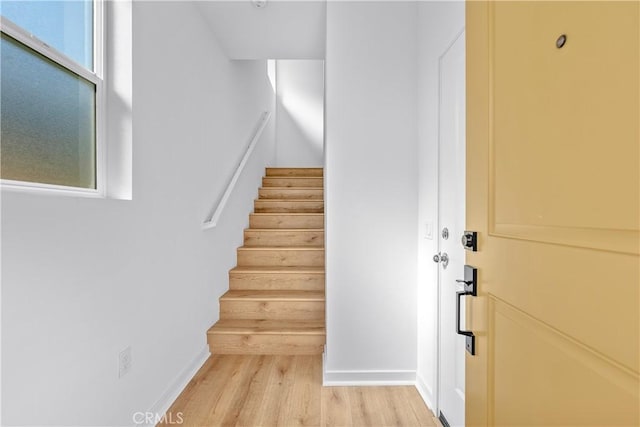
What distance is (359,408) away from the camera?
1.85 m

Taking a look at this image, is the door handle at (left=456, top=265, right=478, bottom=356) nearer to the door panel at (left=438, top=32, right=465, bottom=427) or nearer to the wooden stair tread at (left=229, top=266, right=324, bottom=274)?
the door panel at (left=438, top=32, right=465, bottom=427)

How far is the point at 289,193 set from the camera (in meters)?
4.27

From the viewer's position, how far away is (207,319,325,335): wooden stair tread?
8.20 ft

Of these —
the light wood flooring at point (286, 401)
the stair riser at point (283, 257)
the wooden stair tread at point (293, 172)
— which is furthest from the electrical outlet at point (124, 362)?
the wooden stair tread at point (293, 172)

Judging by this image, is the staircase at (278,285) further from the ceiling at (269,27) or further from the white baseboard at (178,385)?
the ceiling at (269,27)

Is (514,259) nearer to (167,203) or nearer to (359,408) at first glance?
(359,408)

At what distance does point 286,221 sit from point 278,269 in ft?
2.49

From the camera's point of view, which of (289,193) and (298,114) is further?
(298,114)

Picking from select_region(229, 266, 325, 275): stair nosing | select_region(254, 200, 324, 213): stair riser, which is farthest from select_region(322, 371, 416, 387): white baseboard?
select_region(254, 200, 324, 213): stair riser

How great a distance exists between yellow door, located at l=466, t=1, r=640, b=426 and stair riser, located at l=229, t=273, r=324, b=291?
6.87 feet

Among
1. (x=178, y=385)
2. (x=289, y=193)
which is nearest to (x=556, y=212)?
(x=178, y=385)

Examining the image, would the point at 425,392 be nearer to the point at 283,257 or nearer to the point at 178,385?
the point at 178,385

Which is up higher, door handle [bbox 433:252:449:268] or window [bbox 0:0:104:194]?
window [bbox 0:0:104:194]

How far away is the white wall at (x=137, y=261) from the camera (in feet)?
3.32
